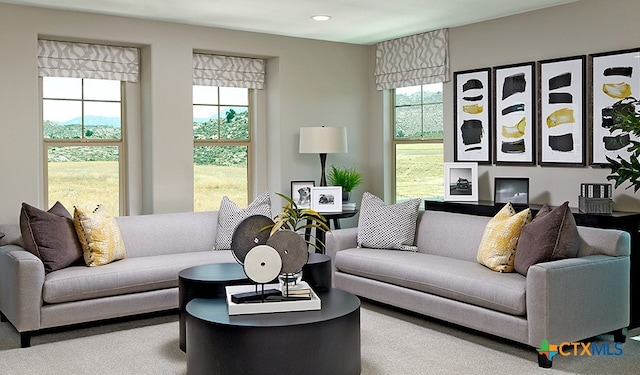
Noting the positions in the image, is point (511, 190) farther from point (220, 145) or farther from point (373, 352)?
point (220, 145)

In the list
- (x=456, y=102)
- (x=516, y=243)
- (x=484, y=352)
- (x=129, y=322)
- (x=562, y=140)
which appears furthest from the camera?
(x=456, y=102)

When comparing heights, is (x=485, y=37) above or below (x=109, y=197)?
above

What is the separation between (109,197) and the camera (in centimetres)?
591

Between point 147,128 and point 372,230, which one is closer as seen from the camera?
point 372,230

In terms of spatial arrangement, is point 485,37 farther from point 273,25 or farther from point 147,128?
point 147,128

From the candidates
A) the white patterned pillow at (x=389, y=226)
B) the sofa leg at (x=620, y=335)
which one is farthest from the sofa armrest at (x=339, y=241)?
the sofa leg at (x=620, y=335)

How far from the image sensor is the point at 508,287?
3.83m

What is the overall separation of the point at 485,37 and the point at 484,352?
3.06 m

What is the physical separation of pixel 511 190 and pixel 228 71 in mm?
2943

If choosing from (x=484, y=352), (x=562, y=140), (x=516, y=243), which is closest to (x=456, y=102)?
(x=562, y=140)

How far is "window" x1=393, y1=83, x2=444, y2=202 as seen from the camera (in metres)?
6.45

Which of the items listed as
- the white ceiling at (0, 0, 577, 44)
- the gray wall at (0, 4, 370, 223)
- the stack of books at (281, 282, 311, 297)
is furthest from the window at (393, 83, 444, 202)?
the stack of books at (281, 282, 311, 297)

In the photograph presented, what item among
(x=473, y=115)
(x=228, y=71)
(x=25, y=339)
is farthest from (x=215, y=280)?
(x=473, y=115)

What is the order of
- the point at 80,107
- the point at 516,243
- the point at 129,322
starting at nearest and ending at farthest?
the point at 516,243 → the point at 129,322 → the point at 80,107
